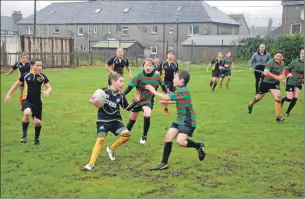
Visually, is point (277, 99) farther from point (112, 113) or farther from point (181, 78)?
point (112, 113)

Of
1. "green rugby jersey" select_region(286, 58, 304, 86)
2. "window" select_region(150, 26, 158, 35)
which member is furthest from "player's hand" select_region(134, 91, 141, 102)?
"window" select_region(150, 26, 158, 35)

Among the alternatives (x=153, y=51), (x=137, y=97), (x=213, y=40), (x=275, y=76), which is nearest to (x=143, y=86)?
(x=137, y=97)

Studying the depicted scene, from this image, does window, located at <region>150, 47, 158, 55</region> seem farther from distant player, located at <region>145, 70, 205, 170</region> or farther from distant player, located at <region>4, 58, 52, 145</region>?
distant player, located at <region>145, 70, 205, 170</region>

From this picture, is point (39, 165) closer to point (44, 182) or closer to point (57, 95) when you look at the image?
point (44, 182)

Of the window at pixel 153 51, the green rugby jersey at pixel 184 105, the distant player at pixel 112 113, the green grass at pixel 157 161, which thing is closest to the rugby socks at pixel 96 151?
the distant player at pixel 112 113

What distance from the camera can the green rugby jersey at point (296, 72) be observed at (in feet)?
40.3

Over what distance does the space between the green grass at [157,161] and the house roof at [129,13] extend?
4991cm

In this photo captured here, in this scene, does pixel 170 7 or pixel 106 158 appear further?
pixel 170 7

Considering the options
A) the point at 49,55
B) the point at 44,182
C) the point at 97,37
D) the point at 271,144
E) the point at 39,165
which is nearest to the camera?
the point at 44,182

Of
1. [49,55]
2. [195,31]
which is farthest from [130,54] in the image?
[49,55]

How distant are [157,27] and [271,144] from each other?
5316 cm

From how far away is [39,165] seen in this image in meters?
7.42

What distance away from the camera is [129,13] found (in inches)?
2475

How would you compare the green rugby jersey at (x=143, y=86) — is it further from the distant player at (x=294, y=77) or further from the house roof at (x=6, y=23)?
the house roof at (x=6, y=23)
